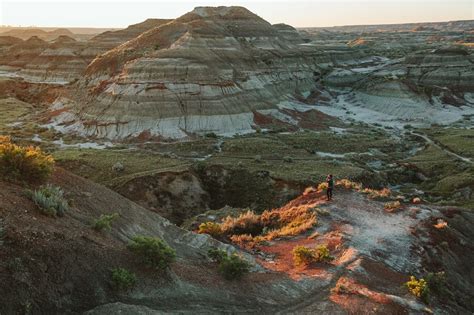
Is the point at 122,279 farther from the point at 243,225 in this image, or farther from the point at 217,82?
the point at 217,82

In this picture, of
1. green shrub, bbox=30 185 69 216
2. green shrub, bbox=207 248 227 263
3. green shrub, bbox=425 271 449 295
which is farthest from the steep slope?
green shrub, bbox=425 271 449 295

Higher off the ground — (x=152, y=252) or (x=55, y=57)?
(x=55, y=57)

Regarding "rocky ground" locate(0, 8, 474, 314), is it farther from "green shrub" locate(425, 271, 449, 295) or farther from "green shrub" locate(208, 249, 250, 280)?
"green shrub" locate(208, 249, 250, 280)

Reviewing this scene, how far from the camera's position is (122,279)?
9844 millimetres

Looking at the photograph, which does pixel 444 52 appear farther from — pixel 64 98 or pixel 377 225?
pixel 377 225

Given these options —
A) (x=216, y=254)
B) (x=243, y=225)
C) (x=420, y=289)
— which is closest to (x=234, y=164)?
(x=243, y=225)

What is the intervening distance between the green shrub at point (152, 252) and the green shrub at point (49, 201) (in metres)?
1.93

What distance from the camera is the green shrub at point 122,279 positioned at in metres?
9.84

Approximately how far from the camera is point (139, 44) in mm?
68562

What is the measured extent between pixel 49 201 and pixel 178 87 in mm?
46217

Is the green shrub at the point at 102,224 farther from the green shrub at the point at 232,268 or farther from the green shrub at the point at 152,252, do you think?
the green shrub at the point at 232,268

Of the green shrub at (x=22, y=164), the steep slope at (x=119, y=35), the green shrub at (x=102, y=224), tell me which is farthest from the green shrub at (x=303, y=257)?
the steep slope at (x=119, y=35)

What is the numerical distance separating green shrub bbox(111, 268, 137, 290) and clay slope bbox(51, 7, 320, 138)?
4219cm

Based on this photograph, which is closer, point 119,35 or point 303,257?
point 303,257
